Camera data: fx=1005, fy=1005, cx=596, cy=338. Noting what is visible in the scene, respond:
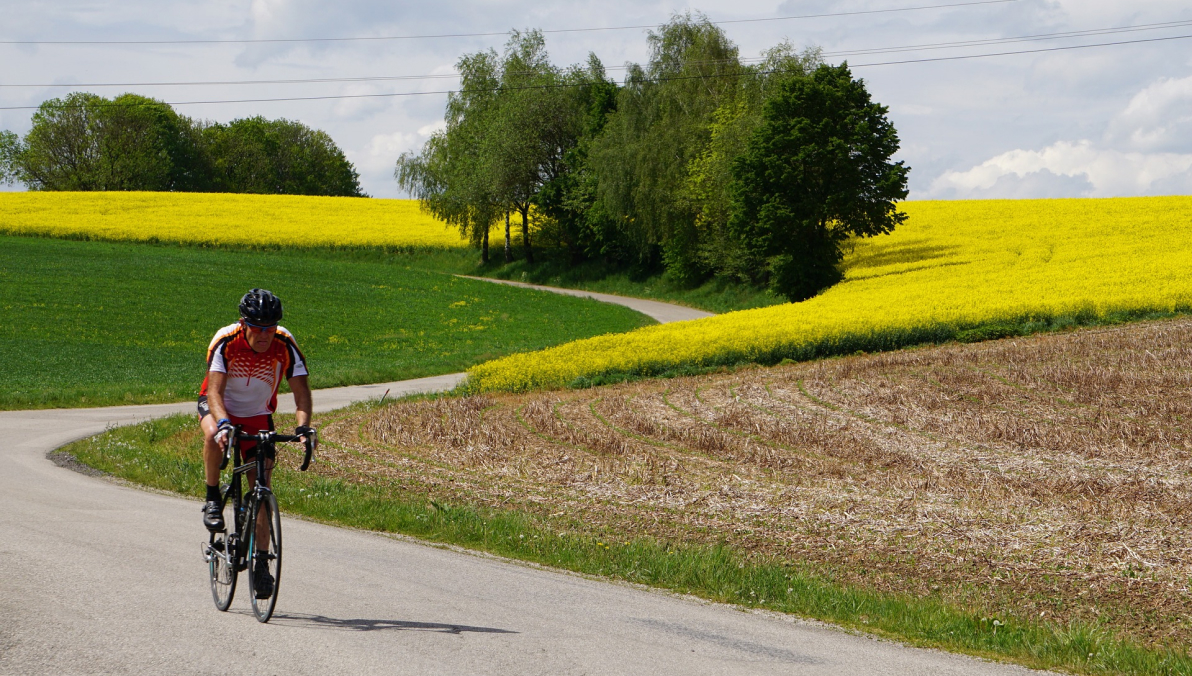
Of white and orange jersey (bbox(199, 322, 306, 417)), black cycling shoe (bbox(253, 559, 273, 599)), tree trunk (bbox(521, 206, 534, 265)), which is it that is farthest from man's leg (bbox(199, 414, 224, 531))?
tree trunk (bbox(521, 206, 534, 265))

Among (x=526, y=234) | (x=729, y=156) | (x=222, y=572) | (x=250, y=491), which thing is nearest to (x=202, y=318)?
(x=729, y=156)

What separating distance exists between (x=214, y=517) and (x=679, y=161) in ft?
155

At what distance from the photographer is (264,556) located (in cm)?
666

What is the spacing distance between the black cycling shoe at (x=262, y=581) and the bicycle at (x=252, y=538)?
2cm

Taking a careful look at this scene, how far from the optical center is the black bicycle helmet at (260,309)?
22.4 ft

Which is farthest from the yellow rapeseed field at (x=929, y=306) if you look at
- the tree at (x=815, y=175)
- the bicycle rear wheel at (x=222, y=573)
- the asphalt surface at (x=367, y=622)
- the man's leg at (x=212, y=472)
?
the bicycle rear wheel at (x=222, y=573)

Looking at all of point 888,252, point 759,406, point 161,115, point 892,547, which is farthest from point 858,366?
point 161,115

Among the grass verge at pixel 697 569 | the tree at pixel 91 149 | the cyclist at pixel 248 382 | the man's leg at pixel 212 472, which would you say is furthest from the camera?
the tree at pixel 91 149

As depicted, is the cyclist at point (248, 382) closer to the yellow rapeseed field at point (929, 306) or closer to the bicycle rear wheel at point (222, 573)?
the bicycle rear wheel at point (222, 573)

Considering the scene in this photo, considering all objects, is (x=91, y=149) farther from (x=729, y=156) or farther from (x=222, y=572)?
(x=222, y=572)

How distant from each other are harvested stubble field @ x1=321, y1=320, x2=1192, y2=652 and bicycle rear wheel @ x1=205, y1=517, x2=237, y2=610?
161 inches

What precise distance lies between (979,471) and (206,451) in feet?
31.8

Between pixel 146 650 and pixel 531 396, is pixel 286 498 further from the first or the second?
pixel 531 396

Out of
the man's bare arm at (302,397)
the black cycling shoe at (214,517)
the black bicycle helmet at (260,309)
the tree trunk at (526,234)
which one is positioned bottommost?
the black cycling shoe at (214,517)
